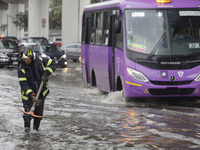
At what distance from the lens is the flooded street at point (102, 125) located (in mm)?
7633

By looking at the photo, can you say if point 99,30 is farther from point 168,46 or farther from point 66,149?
point 66,149

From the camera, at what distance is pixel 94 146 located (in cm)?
748

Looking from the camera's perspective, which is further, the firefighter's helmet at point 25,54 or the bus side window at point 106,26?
the bus side window at point 106,26

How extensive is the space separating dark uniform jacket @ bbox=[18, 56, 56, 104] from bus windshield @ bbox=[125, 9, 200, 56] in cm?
424

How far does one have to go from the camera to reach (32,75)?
8172 millimetres

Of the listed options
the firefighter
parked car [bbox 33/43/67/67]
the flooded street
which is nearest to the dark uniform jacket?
the firefighter

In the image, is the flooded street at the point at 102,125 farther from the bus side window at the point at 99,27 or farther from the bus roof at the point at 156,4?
the bus roof at the point at 156,4

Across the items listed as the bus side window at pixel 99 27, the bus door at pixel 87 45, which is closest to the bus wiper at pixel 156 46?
the bus side window at pixel 99 27

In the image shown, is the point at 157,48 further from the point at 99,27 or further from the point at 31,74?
the point at 31,74

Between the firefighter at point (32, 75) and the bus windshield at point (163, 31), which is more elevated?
the bus windshield at point (163, 31)

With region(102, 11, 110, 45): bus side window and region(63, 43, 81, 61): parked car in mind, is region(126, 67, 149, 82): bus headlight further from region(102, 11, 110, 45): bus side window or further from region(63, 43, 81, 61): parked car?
region(63, 43, 81, 61): parked car

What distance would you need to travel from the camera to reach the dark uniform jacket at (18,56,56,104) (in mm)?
8094

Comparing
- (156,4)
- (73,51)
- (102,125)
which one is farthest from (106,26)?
(73,51)

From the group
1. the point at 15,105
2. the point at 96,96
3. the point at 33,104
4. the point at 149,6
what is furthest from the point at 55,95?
the point at 33,104
